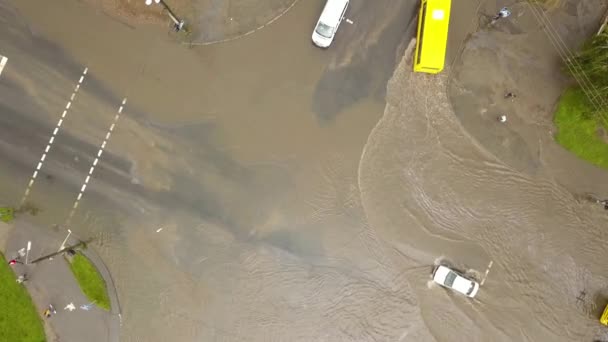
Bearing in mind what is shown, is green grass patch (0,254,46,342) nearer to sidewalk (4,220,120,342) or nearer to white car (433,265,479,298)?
sidewalk (4,220,120,342)

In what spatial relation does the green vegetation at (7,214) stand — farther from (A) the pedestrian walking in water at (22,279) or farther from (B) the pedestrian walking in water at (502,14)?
(B) the pedestrian walking in water at (502,14)

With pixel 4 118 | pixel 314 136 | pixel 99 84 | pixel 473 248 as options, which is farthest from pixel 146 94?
pixel 473 248

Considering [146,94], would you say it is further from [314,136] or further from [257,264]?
[257,264]

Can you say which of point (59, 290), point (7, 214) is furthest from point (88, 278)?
point (7, 214)

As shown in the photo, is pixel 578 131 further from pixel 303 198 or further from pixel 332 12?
pixel 303 198

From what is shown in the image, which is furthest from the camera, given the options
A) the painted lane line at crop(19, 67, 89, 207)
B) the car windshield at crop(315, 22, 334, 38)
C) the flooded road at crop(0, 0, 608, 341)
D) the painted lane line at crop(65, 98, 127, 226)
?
the flooded road at crop(0, 0, 608, 341)

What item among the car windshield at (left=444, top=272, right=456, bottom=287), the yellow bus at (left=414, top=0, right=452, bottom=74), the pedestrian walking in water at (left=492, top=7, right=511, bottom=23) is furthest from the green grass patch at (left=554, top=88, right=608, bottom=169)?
the car windshield at (left=444, top=272, right=456, bottom=287)

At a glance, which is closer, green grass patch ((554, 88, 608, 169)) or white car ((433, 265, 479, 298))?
white car ((433, 265, 479, 298))

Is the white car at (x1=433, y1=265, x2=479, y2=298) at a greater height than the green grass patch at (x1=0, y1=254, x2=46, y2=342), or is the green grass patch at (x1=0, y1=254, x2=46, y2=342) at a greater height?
the white car at (x1=433, y1=265, x2=479, y2=298)
